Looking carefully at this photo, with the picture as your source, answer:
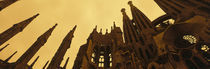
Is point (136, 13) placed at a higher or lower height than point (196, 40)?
higher

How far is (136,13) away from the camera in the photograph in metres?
34.8

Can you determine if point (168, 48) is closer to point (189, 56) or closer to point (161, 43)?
point (161, 43)

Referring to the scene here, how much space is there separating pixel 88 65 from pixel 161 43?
10.4 metres

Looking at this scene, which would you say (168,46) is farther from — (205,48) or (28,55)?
(28,55)

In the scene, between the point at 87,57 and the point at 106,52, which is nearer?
the point at 87,57

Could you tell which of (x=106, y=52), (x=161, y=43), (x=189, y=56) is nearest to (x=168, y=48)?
(x=161, y=43)

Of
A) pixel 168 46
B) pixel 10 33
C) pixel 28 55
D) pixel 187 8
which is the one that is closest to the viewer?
pixel 28 55

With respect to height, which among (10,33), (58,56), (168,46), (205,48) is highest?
(10,33)

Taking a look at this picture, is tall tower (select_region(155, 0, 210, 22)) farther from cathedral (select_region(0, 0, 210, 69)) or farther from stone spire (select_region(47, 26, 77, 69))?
stone spire (select_region(47, 26, 77, 69))

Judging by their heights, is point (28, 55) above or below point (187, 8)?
below

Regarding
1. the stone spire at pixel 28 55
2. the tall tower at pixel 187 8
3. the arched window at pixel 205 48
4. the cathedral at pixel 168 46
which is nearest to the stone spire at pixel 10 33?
the cathedral at pixel 168 46

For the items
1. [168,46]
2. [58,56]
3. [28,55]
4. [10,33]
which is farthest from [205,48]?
[10,33]

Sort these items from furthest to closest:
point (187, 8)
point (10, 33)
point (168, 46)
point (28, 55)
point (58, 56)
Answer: point (168, 46)
point (58, 56)
point (187, 8)
point (10, 33)
point (28, 55)

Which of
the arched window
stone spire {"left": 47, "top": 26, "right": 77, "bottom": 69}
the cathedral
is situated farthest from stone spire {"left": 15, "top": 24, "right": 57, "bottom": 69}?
the arched window
